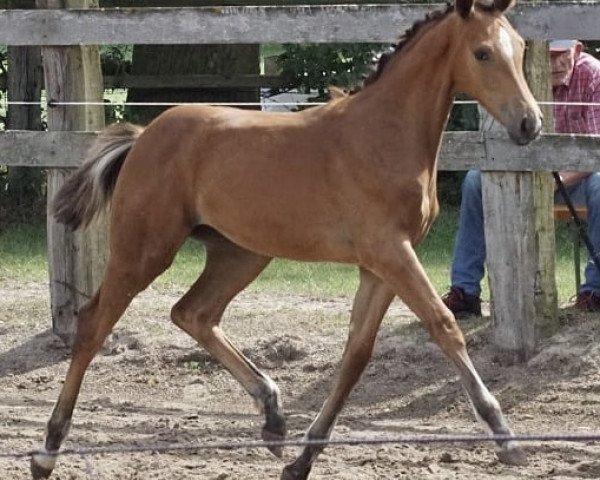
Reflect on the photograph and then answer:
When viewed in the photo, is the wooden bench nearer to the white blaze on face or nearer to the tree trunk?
the white blaze on face

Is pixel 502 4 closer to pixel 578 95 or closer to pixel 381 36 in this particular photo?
pixel 381 36

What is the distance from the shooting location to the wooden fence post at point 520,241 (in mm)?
7285

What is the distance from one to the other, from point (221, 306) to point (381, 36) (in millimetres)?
1850

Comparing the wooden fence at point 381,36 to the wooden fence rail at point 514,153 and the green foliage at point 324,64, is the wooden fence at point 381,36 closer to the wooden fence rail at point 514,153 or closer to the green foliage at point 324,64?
the wooden fence rail at point 514,153

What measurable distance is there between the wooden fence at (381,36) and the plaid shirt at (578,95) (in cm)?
77

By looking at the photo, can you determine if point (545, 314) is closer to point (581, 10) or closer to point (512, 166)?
point (512, 166)

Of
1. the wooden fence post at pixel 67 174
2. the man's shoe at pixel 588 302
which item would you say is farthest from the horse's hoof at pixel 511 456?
the wooden fence post at pixel 67 174

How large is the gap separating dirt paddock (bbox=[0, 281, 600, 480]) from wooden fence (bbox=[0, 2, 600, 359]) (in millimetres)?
380

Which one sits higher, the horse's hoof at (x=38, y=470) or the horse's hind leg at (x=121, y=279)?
the horse's hind leg at (x=121, y=279)

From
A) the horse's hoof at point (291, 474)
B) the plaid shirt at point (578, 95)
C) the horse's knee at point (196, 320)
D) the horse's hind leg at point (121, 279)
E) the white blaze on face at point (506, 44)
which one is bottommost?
the horse's hoof at point (291, 474)

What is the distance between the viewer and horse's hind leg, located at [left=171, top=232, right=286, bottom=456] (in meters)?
6.24

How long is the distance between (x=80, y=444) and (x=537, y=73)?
3077 millimetres

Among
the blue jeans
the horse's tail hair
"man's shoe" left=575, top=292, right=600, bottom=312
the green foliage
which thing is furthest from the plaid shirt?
the green foliage

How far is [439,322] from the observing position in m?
5.23
